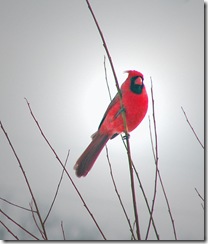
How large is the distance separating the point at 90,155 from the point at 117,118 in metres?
0.25

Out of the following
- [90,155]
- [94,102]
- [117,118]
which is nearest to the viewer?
[117,118]

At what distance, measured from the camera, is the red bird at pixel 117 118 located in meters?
1.48

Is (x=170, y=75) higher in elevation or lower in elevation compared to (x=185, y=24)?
lower

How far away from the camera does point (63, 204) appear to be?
5.41 feet

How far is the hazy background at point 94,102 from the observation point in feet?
5.38

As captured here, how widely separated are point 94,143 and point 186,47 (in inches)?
31.9

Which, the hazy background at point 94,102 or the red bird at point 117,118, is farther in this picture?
the hazy background at point 94,102

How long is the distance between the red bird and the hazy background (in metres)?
0.07

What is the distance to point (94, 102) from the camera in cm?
173

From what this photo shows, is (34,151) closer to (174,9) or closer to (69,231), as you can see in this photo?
(69,231)

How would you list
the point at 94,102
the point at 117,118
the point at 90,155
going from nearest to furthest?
1. the point at 117,118
2. the point at 90,155
3. the point at 94,102

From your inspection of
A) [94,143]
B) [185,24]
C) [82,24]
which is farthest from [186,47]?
[94,143]

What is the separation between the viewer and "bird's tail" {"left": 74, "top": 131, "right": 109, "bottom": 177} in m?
1.59

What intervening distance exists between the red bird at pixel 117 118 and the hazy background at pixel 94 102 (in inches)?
2.6
